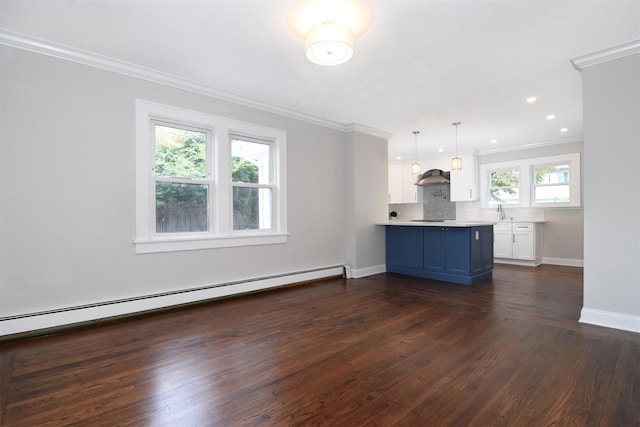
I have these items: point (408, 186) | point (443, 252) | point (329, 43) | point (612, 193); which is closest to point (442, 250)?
point (443, 252)

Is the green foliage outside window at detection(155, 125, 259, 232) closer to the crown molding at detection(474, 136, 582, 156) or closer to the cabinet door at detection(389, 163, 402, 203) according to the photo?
the cabinet door at detection(389, 163, 402, 203)

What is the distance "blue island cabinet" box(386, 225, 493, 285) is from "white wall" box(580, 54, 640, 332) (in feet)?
5.88

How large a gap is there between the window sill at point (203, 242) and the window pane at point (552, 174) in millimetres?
5679

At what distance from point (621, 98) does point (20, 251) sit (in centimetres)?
555

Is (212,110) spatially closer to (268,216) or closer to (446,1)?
(268,216)

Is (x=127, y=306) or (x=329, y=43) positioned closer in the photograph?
(x=329, y=43)

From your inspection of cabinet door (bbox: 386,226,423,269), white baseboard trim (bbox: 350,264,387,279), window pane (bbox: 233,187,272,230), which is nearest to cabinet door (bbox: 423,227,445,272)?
cabinet door (bbox: 386,226,423,269)

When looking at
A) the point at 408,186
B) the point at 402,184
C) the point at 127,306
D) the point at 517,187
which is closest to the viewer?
the point at 127,306

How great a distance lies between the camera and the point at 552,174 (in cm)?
656

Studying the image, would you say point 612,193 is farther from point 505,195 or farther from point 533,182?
point 505,195

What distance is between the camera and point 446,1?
2270 mm

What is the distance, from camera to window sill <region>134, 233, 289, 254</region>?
11.1ft

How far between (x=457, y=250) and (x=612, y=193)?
223 centimetres

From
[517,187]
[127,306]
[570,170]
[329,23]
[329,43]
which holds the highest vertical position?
[329,23]
